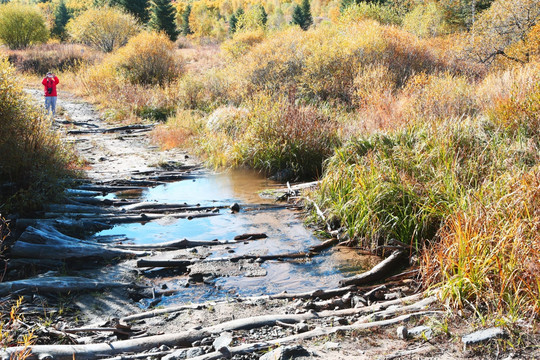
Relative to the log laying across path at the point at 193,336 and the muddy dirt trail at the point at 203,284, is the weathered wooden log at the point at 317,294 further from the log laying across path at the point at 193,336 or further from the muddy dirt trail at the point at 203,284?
the log laying across path at the point at 193,336

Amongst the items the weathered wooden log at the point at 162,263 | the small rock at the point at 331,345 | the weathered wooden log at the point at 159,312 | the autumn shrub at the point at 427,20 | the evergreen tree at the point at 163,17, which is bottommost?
the weathered wooden log at the point at 162,263

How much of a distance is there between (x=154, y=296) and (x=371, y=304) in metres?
2.51

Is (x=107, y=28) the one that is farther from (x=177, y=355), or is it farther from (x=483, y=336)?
(x=483, y=336)

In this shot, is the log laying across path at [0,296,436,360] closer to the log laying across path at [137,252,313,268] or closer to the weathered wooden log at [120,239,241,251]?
the log laying across path at [137,252,313,268]

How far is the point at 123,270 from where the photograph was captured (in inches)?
248

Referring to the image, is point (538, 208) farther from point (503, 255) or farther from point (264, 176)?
point (264, 176)

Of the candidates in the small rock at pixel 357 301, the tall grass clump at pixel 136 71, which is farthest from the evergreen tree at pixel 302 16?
the small rock at pixel 357 301

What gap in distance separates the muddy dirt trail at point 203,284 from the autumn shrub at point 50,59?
28023 millimetres

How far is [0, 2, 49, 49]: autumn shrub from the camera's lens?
4341 centimetres

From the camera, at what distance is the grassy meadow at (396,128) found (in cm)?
493

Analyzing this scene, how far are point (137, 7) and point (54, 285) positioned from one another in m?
47.7

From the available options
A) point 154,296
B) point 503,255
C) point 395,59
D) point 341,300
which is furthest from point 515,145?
point 395,59

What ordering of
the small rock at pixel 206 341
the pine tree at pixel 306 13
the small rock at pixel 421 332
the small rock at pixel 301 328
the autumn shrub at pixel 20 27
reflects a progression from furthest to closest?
the pine tree at pixel 306 13 → the autumn shrub at pixel 20 27 → the small rock at pixel 301 328 → the small rock at pixel 206 341 → the small rock at pixel 421 332

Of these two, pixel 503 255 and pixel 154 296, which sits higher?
pixel 503 255
